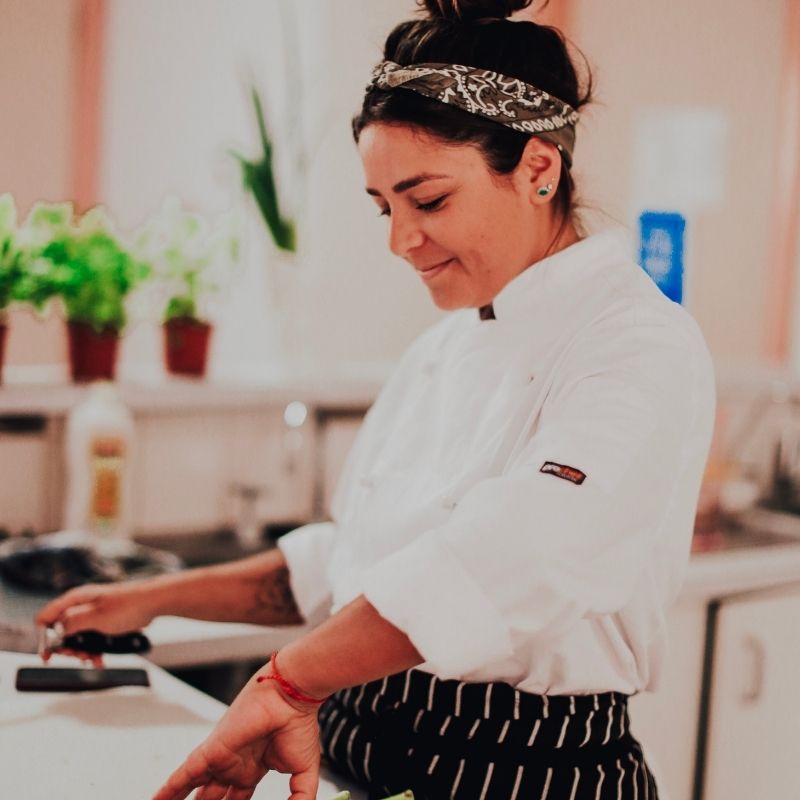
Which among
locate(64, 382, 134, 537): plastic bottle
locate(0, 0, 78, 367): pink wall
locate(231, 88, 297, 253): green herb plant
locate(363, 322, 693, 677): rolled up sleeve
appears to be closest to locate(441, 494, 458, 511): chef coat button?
locate(363, 322, 693, 677): rolled up sleeve

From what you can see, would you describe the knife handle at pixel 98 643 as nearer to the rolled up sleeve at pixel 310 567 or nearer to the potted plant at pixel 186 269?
Result: the rolled up sleeve at pixel 310 567

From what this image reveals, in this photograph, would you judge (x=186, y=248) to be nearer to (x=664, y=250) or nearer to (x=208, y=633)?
(x=208, y=633)

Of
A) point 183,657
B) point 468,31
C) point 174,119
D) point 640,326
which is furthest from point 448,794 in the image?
point 174,119

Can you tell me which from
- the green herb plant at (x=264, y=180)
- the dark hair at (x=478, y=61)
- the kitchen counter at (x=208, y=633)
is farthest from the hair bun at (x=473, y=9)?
the green herb plant at (x=264, y=180)

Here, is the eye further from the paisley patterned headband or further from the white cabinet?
the white cabinet

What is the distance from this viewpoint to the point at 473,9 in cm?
132

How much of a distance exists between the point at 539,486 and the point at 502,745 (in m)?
0.40

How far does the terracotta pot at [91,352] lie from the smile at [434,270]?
51.1 inches

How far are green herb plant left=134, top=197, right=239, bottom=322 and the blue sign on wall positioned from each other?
2.99 ft

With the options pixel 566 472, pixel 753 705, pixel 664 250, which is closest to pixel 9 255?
pixel 664 250

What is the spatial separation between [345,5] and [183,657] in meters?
1.95

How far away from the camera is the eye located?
1.27m

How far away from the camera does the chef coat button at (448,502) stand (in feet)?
4.32

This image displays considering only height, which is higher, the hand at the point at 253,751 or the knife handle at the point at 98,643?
the hand at the point at 253,751
